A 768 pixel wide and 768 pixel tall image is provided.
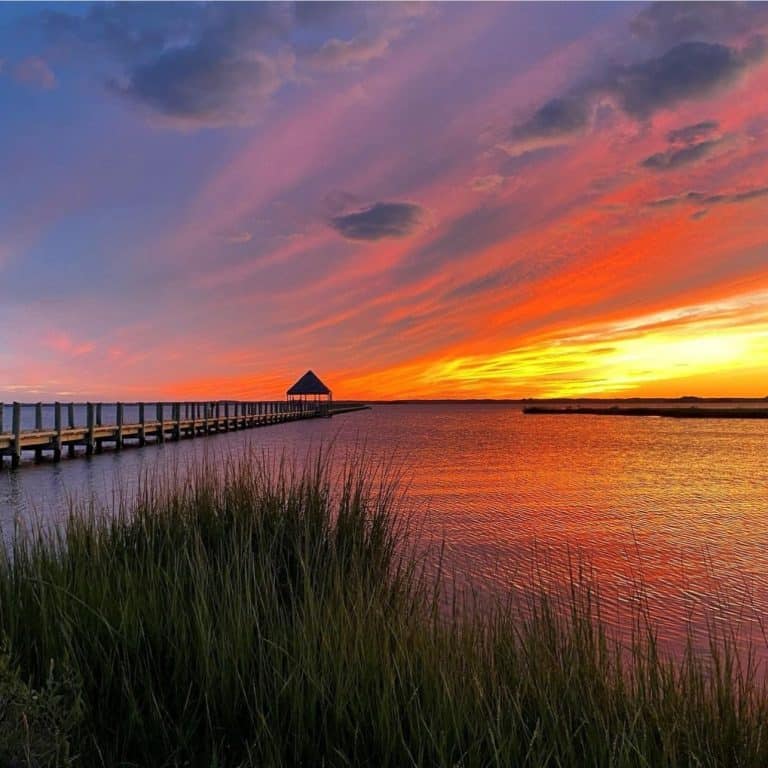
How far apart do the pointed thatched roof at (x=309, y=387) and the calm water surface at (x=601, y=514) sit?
47.4 m

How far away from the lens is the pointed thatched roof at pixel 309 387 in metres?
75.1

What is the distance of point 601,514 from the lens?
1349cm

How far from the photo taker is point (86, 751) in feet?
10.4

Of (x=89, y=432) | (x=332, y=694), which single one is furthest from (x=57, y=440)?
(x=332, y=694)

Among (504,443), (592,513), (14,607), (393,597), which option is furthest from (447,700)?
(504,443)

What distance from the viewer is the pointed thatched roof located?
7506 cm

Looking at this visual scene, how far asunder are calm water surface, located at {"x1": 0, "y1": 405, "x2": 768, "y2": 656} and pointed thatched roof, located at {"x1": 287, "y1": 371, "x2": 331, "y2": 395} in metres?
47.4

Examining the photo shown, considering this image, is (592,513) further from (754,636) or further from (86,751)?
(86,751)

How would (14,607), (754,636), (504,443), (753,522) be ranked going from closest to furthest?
(14,607)
(754,636)
(753,522)
(504,443)

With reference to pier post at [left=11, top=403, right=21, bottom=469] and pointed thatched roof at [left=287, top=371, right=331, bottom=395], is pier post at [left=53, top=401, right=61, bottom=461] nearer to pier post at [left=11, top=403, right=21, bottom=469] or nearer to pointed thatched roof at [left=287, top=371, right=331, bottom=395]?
pier post at [left=11, top=403, right=21, bottom=469]

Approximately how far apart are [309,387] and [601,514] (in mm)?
63867

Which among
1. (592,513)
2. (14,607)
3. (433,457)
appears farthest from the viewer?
(433,457)

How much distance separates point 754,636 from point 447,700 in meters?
4.74

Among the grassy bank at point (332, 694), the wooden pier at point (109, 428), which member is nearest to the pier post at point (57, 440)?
the wooden pier at point (109, 428)
